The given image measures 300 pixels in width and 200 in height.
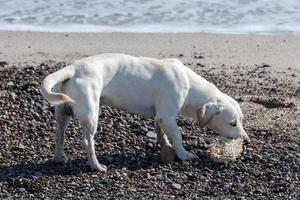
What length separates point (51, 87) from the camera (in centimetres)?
595

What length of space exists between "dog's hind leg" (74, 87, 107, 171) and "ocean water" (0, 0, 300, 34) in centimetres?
618

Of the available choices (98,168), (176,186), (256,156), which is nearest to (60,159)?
(98,168)

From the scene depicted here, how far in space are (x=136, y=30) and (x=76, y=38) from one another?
99 centimetres

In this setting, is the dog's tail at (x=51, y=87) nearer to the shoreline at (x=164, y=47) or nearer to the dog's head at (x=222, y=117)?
the dog's head at (x=222, y=117)

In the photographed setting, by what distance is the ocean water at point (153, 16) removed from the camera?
12438 mm

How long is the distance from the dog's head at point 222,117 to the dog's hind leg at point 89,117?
84 cm

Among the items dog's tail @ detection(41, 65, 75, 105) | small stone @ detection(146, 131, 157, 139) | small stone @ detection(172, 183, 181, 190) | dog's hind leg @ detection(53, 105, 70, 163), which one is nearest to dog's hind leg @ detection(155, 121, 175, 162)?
small stone @ detection(146, 131, 157, 139)

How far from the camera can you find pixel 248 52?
10.7 m

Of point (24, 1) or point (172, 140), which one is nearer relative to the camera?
point (172, 140)

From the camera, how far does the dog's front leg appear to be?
6.53 metres

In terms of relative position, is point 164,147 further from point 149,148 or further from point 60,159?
point 60,159

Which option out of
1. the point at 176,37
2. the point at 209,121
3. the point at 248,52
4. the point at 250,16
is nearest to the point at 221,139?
the point at 209,121

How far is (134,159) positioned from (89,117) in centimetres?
63

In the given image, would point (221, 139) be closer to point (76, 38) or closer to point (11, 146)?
point (11, 146)
